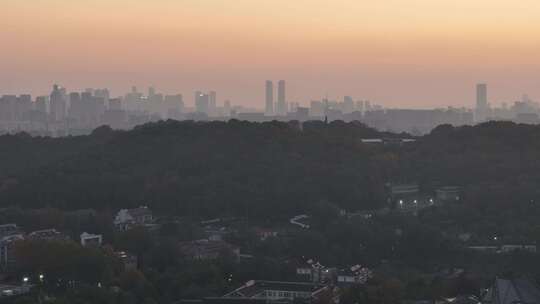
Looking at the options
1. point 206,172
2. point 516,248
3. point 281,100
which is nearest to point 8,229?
point 206,172

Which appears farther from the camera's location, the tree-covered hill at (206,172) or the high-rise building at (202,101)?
the high-rise building at (202,101)

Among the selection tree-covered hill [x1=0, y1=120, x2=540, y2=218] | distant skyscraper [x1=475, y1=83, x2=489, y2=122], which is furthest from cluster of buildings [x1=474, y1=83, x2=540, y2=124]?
tree-covered hill [x1=0, y1=120, x2=540, y2=218]

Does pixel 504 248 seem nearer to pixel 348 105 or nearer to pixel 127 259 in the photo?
pixel 127 259

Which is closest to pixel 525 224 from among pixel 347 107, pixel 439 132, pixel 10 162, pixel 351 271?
pixel 351 271

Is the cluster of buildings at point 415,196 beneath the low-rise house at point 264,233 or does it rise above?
above

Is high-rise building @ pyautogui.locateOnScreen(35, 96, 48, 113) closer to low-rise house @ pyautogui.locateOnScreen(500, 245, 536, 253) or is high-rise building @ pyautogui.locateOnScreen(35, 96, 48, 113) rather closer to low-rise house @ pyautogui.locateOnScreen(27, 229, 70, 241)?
low-rise house @ pyautogui.locateOnScreen(27, 229, 70, 241)

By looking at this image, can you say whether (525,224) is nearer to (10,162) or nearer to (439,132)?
(439,132)

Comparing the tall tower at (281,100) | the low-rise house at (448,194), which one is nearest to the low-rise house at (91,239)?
the low-rise house at (448,194)

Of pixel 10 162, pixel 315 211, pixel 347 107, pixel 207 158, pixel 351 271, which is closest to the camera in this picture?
pixel 351 271

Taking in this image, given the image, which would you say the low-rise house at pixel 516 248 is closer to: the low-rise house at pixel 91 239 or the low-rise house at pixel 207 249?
the low-rise house at pixel 207 249
